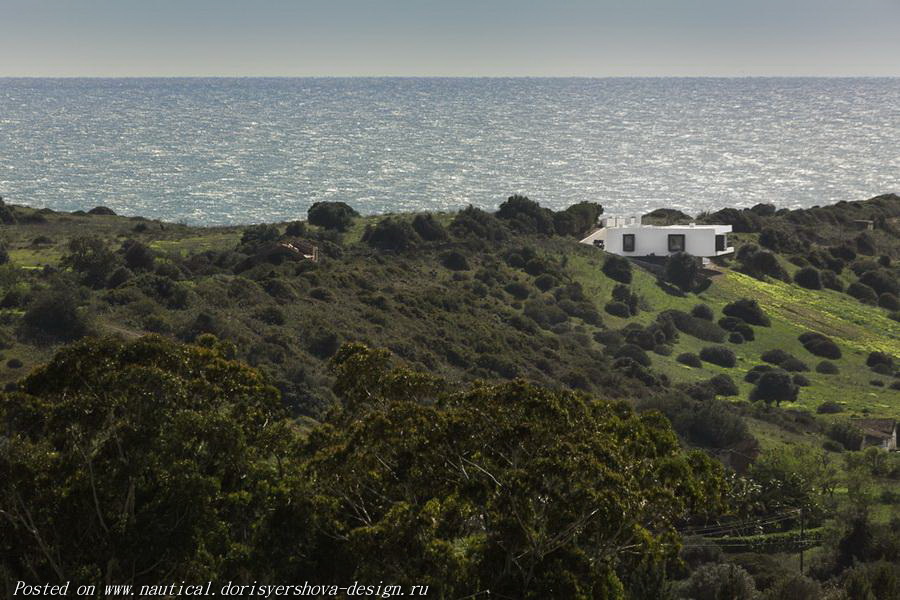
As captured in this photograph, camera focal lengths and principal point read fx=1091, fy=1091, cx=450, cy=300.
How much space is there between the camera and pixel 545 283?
190 ft

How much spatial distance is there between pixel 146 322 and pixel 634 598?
25.7 meters

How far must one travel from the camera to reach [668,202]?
121 metres

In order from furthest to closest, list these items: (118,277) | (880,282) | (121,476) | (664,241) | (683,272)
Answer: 1. (880,282)
2. (664,241)
3. (683,272)
4. (118,277)
5. (121,476)

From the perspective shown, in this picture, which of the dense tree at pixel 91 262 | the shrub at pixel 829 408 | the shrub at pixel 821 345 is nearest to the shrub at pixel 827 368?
the shrub at pixel 821 345

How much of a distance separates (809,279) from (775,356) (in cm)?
1699

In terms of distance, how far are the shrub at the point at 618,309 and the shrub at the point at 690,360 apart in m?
5.23

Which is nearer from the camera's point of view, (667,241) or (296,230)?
(296,230)

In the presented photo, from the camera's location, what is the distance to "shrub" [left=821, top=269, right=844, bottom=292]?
223 ft

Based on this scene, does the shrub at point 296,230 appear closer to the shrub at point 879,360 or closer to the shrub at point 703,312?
the shrub at point 703,312

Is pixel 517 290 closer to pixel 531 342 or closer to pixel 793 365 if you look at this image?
pixel 531 342

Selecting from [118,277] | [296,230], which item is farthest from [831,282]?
[118,277]

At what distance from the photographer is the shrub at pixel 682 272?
2450 inches

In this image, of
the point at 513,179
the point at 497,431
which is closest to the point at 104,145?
the point at 513,179

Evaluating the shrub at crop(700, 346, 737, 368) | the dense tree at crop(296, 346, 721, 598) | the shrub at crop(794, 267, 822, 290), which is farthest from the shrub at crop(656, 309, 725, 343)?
the dense tree at crop(296, 346, 721, 598)
